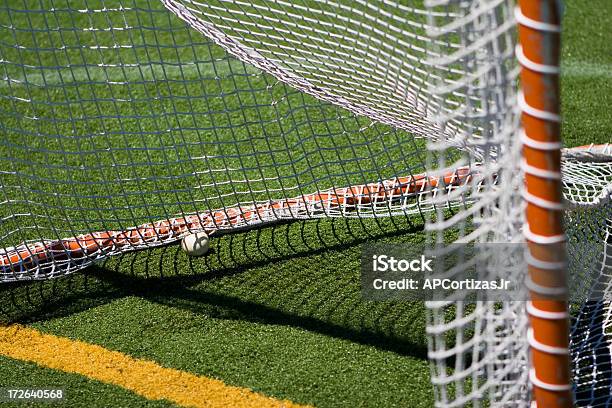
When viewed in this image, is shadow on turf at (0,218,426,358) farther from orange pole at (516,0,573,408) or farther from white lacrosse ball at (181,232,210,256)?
orange pole at (516,0,573,408)

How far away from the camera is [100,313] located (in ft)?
10.7

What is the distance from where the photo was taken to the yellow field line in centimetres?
281

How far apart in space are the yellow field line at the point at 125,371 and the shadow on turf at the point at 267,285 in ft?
0.48

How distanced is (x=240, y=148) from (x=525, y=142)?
96.2 inches

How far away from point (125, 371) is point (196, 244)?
72 cm

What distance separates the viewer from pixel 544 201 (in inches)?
80.1

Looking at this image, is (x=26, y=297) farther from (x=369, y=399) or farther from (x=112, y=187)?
(x=369, y=399)

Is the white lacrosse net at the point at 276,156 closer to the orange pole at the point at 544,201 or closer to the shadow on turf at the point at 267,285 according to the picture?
the shadow on turf at the point at 267,285

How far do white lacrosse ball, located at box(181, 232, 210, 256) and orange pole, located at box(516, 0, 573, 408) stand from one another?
165 centimetres

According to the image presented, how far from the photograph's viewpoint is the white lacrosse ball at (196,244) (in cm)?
352

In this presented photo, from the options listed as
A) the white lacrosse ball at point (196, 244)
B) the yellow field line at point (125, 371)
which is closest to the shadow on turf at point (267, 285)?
the white lacrosse ball at point (196, 244)

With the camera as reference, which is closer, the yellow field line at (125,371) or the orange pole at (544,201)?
the orange pole at (544,201)

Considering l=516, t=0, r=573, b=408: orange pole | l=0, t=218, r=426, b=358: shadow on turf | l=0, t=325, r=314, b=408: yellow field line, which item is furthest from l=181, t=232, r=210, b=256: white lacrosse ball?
l=516, t=0, r=573, b=408: orange pole

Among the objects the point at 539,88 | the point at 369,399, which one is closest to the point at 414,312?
the point at 369,399
